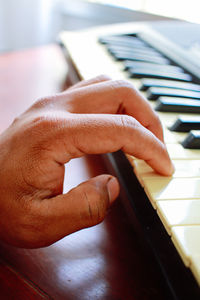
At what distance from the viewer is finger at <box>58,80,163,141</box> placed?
1.70 feet

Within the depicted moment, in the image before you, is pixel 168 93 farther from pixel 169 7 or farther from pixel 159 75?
pixel 169 7

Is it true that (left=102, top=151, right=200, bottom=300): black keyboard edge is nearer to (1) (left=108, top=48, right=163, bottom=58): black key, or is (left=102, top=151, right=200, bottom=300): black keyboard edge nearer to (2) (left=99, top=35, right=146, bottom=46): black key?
(1) (left=108, top=48, right=163, bottom=58): black key

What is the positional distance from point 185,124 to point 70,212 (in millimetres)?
285

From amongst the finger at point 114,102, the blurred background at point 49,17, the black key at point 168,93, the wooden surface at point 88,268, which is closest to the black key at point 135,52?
the black key at point 168,93

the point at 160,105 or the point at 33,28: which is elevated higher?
the point at 33,28

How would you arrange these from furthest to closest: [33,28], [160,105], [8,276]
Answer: [33,28], [160,105], [8,276]

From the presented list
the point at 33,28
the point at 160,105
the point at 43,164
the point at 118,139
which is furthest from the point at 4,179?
the point at 33,28

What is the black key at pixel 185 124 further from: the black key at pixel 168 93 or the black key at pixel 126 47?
the black key at pixel 126 47

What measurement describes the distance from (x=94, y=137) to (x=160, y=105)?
271mm

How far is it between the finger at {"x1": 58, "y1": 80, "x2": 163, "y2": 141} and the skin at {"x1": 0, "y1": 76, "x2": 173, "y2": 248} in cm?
9

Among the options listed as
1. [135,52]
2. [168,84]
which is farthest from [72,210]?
[135,52]

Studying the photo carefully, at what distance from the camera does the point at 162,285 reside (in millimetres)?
376

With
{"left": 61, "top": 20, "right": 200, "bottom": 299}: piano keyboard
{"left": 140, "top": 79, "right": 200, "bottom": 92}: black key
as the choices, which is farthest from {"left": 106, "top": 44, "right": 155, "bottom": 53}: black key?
{"left": 140, "top": 79, "right": 200, "bottom": 92}: black key

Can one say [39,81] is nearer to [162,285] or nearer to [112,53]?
[112,53]
